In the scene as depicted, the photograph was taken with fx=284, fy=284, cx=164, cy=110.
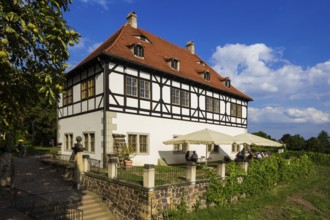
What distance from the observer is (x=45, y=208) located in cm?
1104

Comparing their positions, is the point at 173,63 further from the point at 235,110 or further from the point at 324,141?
the point at 324,141

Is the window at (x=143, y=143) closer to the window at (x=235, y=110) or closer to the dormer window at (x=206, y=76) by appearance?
the dormer window at (x=206, y=76)

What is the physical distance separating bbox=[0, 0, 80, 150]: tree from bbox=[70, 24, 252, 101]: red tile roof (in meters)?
11.0

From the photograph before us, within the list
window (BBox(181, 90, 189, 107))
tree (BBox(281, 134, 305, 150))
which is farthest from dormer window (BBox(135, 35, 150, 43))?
tree (BBox(281, 134, 305, 150))

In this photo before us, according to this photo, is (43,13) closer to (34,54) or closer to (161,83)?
(34,54)

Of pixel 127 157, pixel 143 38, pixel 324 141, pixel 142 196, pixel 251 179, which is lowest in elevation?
pixel 324 141

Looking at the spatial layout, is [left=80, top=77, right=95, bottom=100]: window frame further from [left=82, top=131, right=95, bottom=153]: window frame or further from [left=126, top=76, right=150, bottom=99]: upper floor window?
[left=82, top=131, right=95, bottom=153]: window frame

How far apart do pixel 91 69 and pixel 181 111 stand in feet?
23.9

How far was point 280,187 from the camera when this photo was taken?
18.2 metres

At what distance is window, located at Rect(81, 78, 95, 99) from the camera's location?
17953 millimetres

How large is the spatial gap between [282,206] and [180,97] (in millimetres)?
10123

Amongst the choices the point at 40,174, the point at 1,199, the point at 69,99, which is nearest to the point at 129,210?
the point at 1,199

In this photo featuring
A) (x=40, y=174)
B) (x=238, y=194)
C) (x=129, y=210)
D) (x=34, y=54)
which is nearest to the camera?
(x=34, y=54)

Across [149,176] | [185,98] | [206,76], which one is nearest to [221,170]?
[149,176]
